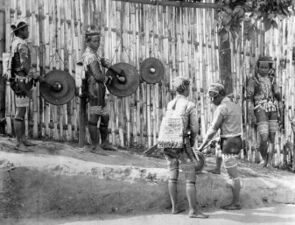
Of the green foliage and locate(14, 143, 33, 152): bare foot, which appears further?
the green foliage

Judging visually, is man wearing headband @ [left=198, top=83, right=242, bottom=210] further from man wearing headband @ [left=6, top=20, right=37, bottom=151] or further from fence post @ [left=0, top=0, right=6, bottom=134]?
fence post @ [left=0, top=0, right=6, bottom=134]

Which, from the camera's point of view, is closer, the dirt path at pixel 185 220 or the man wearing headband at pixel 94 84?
the dirt path at pixel 185 220

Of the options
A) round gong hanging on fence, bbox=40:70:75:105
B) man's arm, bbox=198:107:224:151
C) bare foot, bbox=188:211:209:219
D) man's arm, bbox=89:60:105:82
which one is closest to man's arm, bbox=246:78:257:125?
man's arm, bbox=198:107:224:151

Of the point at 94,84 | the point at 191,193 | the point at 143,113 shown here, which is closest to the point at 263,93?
the point at 143,113

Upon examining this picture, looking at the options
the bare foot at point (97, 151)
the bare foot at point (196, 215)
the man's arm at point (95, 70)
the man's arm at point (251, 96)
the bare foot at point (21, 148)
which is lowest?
the bare foot at point (196, 215)

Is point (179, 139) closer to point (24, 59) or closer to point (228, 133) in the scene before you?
point (228, 133)

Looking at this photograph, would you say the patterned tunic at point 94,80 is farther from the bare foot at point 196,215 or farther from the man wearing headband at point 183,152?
the bare foot at point 196,215

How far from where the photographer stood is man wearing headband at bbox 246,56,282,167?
981 cm

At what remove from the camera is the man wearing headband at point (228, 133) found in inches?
289

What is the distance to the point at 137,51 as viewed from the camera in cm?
952

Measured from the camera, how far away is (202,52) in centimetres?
1012

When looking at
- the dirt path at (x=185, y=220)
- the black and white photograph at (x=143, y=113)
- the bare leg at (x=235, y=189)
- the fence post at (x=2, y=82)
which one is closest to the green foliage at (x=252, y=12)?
the black and white photograph at (x=143, y=113)

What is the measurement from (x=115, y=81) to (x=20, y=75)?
1655mm

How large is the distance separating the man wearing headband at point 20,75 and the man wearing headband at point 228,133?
94.1 inches
